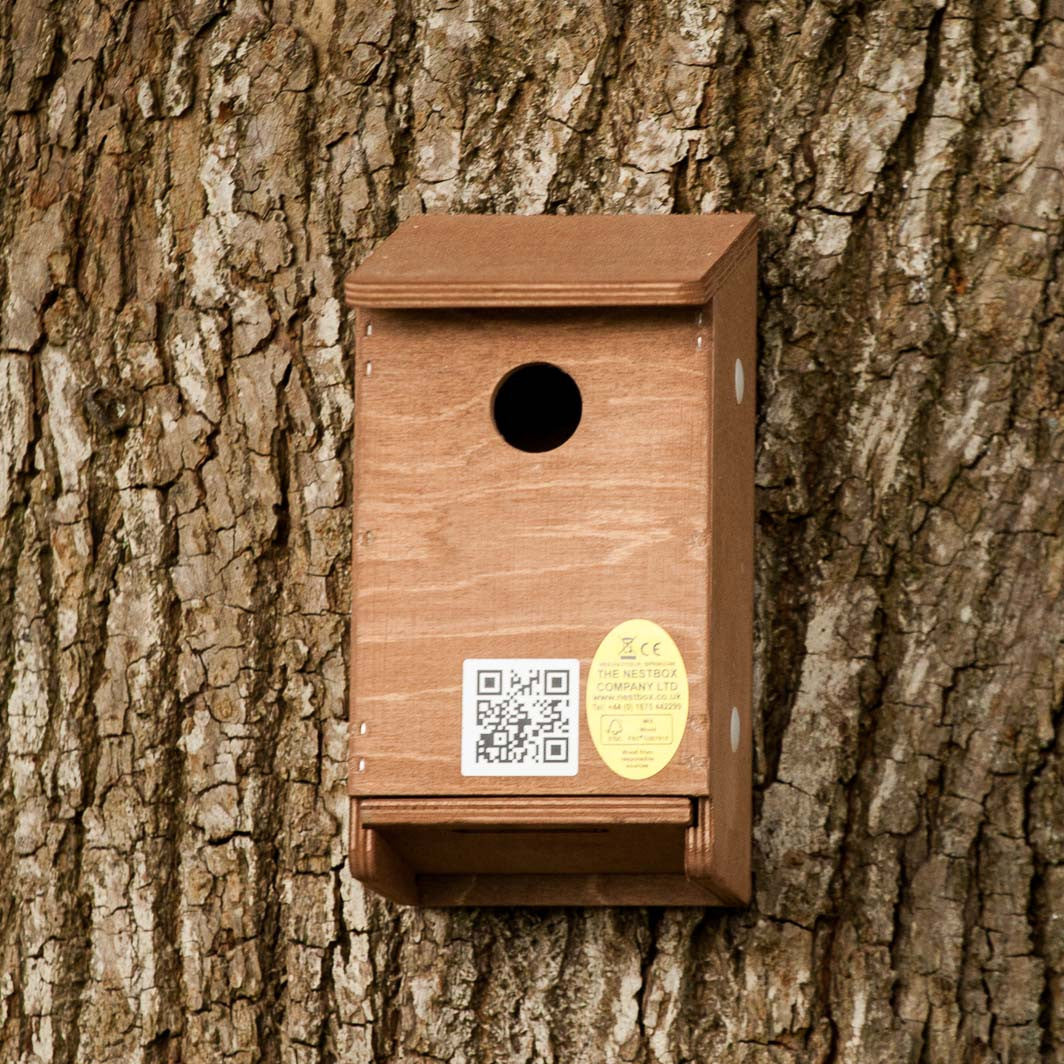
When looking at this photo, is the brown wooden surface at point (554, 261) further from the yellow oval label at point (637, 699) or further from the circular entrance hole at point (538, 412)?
the yellow oval label at point (637, 699)

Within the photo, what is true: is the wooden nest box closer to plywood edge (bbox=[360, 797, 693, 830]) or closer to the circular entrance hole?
plywood edge (bbox=[360, 797, 693, 830])

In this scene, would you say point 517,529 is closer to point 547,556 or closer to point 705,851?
point 547,556

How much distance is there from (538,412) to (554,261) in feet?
1.55

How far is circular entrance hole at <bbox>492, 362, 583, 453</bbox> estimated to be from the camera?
11.2ft

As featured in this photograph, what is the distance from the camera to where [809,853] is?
10.6 ft

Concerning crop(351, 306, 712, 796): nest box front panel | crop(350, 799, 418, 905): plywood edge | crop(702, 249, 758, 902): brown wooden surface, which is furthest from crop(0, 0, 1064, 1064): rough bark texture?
crop(351, 306, 712, 796): nest box front panel

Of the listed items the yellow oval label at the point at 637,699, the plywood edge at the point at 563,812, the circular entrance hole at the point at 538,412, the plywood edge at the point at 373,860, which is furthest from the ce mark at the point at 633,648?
the circular entrance hole at the point at 538,412

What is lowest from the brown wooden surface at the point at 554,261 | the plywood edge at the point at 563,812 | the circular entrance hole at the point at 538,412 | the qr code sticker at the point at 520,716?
the plywood edge at the point at 563,812

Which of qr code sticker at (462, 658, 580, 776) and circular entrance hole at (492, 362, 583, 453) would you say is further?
circular entrance hole at (492, 362, 583, 453)

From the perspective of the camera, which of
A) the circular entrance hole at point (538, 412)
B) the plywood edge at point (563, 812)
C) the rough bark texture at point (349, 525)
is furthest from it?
the circular entrance hole at point (538, 412)

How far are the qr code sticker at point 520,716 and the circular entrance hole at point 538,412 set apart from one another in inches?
22.1

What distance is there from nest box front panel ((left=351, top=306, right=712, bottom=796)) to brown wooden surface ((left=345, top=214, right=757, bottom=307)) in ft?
0.17

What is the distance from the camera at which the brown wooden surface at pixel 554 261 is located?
2955 mm

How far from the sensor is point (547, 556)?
296 centimetres
